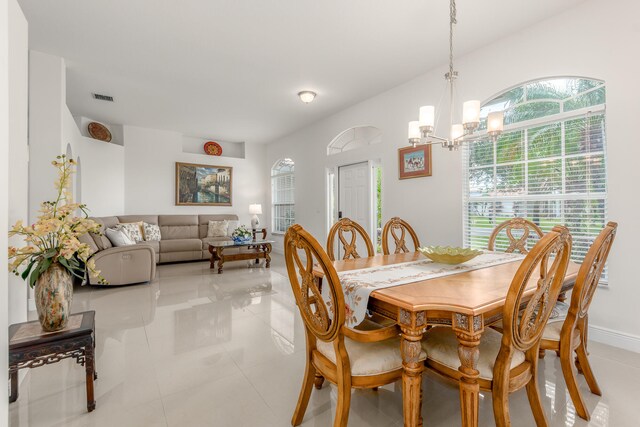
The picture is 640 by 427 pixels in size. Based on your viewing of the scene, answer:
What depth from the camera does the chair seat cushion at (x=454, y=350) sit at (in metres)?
1.34

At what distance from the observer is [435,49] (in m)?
3.31

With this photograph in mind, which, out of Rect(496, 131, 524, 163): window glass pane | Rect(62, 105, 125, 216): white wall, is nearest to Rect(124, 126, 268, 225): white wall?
Rect(62, 105, 125, 216): white wall

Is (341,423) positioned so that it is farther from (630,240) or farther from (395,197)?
(395,197)

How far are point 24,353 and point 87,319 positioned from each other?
35 cm

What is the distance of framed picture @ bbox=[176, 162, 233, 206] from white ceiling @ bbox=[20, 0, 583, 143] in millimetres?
2259

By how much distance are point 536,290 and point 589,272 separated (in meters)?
0.48

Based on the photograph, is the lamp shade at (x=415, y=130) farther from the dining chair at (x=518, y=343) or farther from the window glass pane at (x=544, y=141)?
the window glass pane at (x=544, y=141)

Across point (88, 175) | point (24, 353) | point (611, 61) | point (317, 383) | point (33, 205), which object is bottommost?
point (317, 383)

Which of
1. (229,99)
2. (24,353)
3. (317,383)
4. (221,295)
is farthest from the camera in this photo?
(229,99)

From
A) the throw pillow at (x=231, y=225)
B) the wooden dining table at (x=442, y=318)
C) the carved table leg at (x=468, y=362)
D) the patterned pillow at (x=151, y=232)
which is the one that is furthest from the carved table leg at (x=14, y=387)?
the throw pillow at (x=231, y=225)

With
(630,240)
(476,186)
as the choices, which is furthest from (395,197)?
(630,240)

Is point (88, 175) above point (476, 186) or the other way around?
above

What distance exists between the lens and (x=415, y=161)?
13.2 ft

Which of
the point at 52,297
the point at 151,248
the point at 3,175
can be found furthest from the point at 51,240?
the point at 151,248
